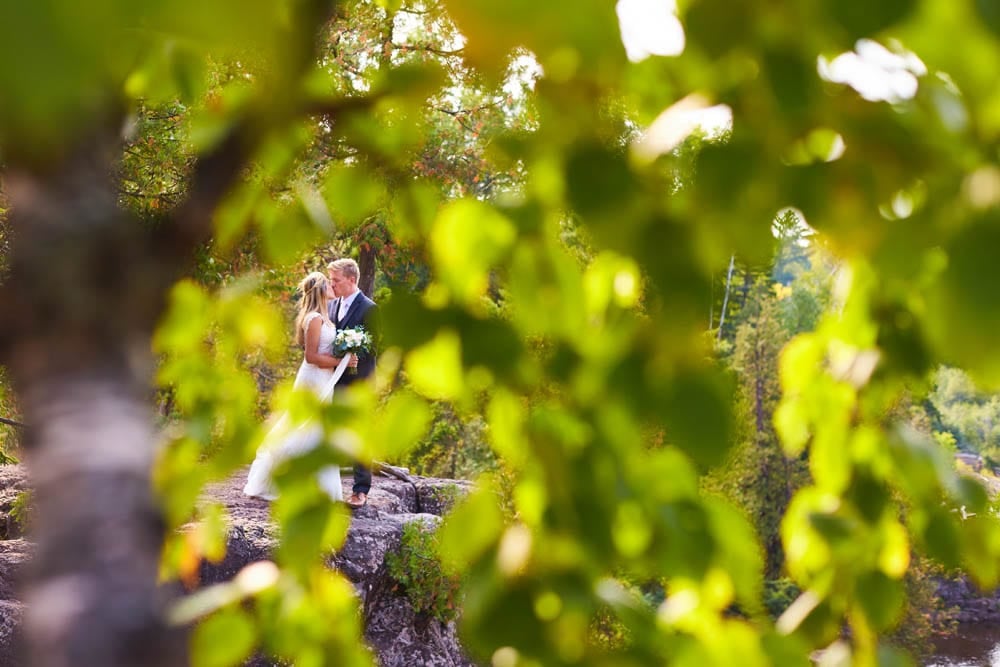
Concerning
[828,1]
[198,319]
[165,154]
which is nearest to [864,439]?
[828,1]

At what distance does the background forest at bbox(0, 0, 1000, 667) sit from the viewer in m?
0.57

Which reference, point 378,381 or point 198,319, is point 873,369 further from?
point 198,319

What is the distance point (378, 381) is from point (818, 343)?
504 millimetres

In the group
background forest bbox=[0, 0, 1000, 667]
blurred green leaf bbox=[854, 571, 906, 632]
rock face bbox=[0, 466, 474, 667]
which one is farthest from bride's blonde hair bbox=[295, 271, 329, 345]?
blurred green leaf bbox=[854, 571, 906, 632]

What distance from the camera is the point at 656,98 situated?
963 mm

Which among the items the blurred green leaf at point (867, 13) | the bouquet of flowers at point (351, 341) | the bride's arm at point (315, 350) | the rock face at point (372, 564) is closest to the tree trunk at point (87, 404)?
the blurred green leaf at point (867, 13)

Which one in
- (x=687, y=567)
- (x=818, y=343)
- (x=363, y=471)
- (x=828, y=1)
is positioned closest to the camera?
(x=828, y=1)

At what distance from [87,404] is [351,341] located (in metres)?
5.85

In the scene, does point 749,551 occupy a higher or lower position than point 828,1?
lower

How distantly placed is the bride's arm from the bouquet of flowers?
0.38 feet

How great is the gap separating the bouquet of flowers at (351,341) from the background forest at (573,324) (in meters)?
5.26

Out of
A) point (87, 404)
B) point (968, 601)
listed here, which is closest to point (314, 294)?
point (87, 404)

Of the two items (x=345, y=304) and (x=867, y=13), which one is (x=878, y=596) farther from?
(x=345, y=304)

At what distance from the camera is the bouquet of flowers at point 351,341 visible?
639cm
